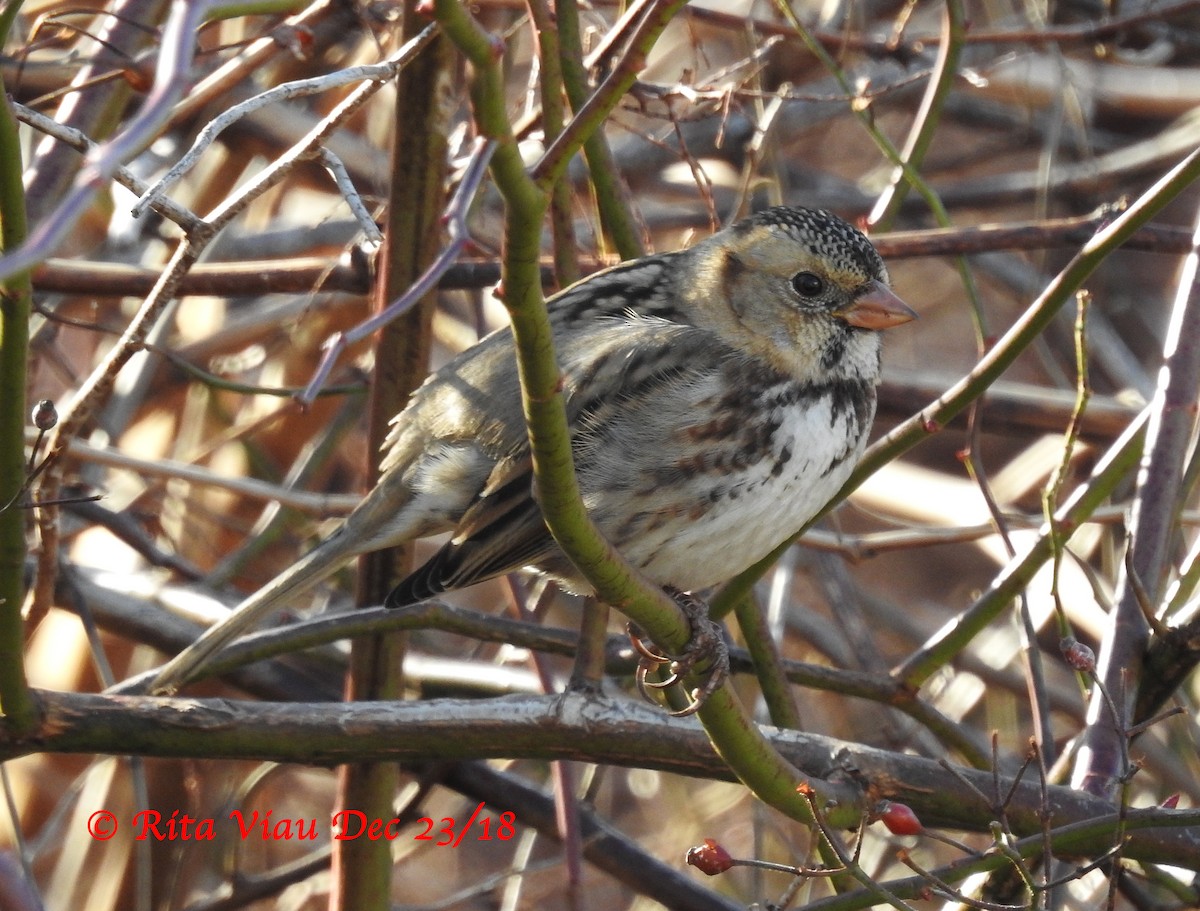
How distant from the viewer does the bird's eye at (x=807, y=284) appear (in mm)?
2516

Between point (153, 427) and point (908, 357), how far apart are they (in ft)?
9.76

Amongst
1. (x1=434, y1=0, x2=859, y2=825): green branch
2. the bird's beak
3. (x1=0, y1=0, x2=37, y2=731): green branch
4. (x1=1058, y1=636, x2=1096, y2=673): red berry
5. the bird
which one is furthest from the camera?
the bird's beak

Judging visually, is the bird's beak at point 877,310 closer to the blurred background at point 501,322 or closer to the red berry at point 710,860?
the blurred background at point 501,322

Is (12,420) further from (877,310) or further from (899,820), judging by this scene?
(877,310)

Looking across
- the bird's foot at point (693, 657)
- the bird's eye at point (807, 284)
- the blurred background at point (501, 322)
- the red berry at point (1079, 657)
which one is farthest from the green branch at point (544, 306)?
the bird's eye at point (807, 284)

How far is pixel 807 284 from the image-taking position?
253 cm

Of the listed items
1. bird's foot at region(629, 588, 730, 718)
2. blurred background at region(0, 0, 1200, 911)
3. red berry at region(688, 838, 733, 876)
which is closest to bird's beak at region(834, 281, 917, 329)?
blurred background at region(0, 0, 1200, 911)

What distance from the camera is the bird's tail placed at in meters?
2.36

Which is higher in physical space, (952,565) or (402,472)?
(952,565)

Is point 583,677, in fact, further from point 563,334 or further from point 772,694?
point 563,334

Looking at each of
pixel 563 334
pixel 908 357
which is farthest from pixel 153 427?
pixel 908 357

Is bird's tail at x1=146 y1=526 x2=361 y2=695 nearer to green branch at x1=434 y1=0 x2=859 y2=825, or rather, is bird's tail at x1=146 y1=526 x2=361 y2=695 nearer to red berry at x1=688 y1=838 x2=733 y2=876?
green branch at x1=434 y1=0 x2=859 y2=825

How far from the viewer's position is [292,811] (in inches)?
183

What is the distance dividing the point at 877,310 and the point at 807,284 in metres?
0.13
